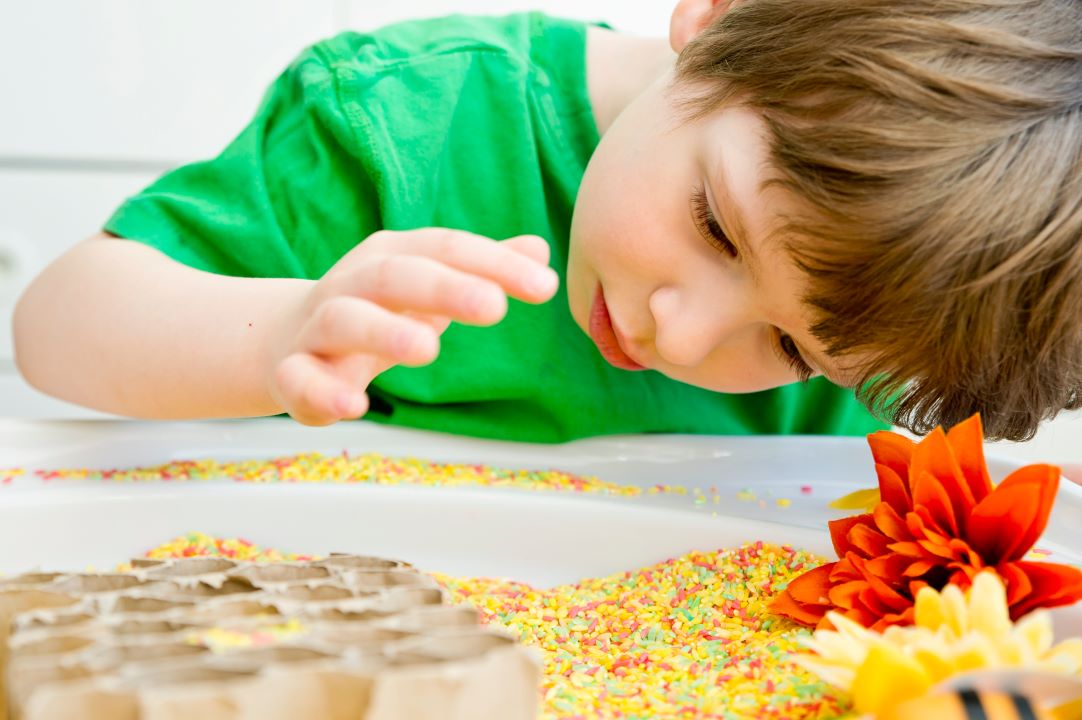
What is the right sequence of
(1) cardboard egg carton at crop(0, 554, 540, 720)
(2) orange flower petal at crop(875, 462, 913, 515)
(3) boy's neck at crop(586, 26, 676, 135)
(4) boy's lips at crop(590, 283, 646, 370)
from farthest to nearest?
1. (3) boy's neck at crop(586, 26, 676, 135)
2. (4) boy's lips at crop(590, 283, 646, 370)
3. (2) orange flower petal at crop(875, 462, 913, 515)
4. (1) cardboard egg carton at crop(0, 554, 540, 720)

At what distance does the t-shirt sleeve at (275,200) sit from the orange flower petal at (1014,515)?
0.51 m

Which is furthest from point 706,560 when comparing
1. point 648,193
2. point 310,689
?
point 310,689

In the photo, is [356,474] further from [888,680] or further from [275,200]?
[888,680]

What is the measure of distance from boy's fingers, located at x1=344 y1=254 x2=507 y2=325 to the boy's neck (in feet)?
1.40

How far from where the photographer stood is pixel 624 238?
2.04ft

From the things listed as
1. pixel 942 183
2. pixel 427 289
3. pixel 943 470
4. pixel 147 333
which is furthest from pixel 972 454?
pixel 147 333

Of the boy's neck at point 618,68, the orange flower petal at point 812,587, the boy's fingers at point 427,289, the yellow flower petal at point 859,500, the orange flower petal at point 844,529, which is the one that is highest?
the boy's neck at point 618,68

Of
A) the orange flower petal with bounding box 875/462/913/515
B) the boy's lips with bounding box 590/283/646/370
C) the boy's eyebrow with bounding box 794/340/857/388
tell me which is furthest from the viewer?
the boy's lips with bounding box 590/283/646/370

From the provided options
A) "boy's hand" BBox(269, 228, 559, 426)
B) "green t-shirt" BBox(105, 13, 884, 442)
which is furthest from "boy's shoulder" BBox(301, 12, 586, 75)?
"boy's hand" BBox(269, 228, 559, 426)

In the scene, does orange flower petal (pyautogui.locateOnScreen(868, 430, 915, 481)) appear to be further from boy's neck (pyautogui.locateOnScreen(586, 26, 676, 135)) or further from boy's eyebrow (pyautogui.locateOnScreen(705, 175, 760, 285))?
boy's neck (pyautogui.locateOnScreen(586, 26, 676, 135))

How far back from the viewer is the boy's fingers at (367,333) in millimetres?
396

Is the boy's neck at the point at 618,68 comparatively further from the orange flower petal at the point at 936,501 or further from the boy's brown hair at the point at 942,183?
the orange flower petal at the point at 936,501

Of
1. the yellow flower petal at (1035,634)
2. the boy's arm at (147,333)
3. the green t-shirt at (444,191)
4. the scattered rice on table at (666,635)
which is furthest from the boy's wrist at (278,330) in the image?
the yellow flower petal at (1035,634)

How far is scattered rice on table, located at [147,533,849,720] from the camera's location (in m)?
0.38
